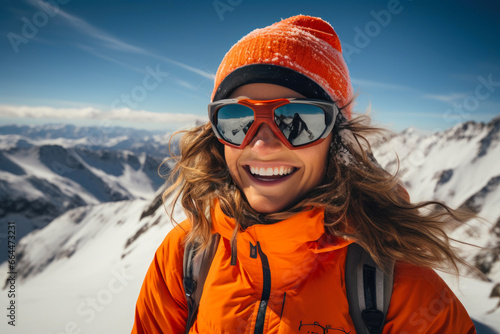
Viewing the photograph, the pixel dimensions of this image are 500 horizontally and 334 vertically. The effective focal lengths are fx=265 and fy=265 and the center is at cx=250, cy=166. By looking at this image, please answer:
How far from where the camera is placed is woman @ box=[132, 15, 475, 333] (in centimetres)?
192

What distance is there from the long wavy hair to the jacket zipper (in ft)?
1.00

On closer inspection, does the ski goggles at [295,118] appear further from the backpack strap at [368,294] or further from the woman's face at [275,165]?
the backpack strap at [368,294]

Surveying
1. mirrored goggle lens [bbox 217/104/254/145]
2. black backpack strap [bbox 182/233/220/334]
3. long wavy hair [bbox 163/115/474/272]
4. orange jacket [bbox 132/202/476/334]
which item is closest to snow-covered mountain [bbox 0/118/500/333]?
long wavy hair [bbox 163/115/474/272]

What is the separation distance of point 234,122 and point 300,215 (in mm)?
928

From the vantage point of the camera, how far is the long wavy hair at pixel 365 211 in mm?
2072

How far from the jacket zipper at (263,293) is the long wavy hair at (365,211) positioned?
304 millimetres

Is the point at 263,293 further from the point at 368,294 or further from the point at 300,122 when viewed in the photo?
the point at 300,122

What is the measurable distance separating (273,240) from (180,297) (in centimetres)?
115

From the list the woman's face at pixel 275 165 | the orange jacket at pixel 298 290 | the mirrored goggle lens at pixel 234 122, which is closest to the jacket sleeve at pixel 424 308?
the orange jacket at pixel 298 290

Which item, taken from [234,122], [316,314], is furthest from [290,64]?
[316,314]

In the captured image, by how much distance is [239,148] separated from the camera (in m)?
2.23

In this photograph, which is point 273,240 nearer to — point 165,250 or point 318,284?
point 318,284

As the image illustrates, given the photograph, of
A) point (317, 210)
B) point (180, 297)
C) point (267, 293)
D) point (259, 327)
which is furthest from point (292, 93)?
point (180, 297)

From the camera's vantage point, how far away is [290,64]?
2111 mm
